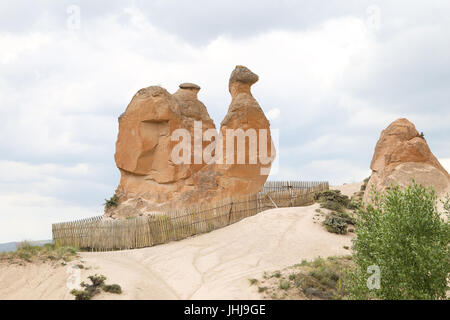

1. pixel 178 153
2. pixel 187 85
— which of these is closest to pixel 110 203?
pixel 178 153

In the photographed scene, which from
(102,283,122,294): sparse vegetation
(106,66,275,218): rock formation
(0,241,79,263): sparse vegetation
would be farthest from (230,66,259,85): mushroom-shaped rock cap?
(102,283,122,294): sparse vegetation

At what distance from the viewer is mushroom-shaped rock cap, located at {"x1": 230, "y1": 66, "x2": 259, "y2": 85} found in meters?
21.1

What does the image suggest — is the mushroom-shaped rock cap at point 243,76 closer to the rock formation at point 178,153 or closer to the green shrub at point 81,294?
the rock formation at point 178,153

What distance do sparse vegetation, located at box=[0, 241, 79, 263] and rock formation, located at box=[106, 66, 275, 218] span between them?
30.3ft

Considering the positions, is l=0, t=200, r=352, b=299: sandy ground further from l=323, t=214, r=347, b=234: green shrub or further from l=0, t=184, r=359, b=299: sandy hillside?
l=323, t=214, r=347, b=234: green shrub

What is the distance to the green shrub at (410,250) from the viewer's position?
760 centimetres

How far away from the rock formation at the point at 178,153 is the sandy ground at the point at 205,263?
3.98 metres

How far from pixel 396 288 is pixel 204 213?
29.4ft

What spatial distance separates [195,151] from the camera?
22375mm

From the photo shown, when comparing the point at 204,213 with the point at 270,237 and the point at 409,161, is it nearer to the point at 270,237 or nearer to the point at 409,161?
the point at 270,237

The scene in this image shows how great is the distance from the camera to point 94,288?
30.9ft

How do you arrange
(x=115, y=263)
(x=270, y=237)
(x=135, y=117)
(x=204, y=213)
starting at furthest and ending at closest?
(x=135, y=117) < (x=204, y=213) < (x=270, y=237) < (x=115, y=263)
